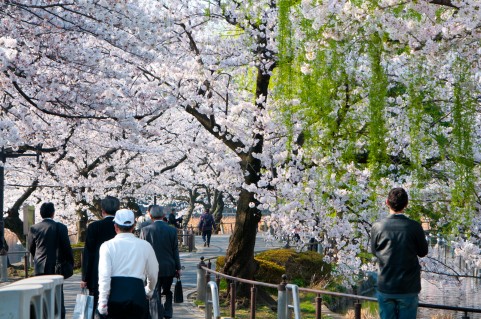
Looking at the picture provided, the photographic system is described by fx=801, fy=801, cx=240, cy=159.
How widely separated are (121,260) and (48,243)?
3.32 m

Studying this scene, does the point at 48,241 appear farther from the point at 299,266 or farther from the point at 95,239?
the point at 299,266

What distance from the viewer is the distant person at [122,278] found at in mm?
6988

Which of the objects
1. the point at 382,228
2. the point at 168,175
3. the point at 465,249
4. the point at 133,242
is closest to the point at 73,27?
the point at 133,242

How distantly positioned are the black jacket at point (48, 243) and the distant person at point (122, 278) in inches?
123

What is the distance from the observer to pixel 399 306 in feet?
23.6

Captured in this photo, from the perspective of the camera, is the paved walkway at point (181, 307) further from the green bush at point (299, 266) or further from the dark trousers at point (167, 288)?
the green bush at point (299, 266)

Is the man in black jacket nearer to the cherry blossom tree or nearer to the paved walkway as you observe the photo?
the cherry blossom tree

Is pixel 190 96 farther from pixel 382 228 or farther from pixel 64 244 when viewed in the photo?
pixel 382 228

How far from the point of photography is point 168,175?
4241 cm

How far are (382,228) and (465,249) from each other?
26.8ft

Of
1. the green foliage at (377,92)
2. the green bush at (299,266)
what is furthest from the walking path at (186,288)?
the green foliage at (377,92)

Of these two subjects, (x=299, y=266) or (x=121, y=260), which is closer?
(x=121, y=260)

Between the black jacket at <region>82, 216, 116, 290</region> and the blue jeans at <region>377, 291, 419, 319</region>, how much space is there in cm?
352

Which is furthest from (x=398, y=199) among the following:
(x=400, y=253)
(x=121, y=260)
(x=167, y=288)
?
(x=167, y=288)
